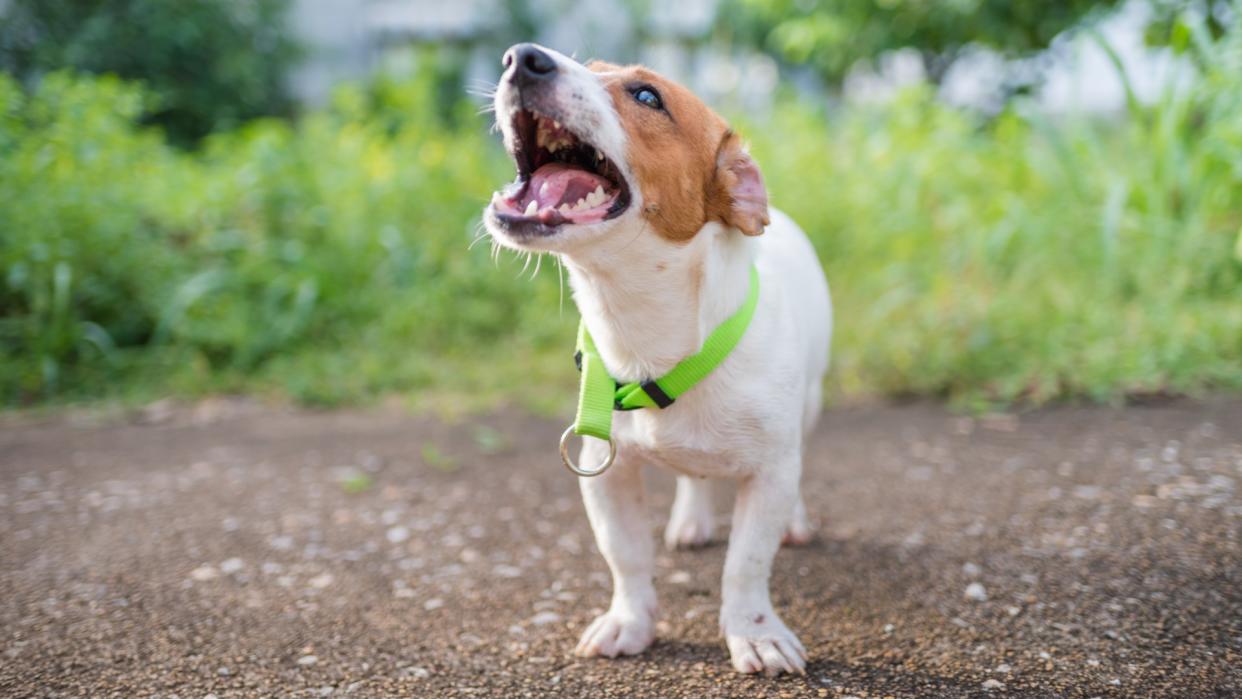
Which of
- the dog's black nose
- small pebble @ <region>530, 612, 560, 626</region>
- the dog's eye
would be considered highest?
the dog's black nose

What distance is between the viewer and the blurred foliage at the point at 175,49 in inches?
383

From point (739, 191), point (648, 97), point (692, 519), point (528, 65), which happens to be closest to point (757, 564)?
point (692, 519)

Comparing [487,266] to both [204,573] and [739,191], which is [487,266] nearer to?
[204,573]

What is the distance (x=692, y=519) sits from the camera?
108 inches

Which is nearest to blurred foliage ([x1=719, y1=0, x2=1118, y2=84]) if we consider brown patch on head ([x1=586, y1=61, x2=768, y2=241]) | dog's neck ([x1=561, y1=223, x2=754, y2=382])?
brown patch on head ([x1=586, y1=61, x2=768, y2=241])

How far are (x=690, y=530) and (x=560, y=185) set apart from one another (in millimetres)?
1278

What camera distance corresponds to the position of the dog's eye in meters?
1.94

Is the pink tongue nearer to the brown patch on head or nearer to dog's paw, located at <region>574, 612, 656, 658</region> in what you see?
the brown patch on head

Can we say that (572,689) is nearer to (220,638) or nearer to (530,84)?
(220,638)

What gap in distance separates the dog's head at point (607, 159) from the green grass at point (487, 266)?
2337 millimetres

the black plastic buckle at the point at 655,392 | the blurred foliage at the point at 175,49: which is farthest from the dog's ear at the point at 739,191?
the blurred foliage at the point at 175,49

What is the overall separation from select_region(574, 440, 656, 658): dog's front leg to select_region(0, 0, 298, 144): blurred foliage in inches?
320

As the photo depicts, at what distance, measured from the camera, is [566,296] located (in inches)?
208

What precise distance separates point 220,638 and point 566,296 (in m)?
3.30
